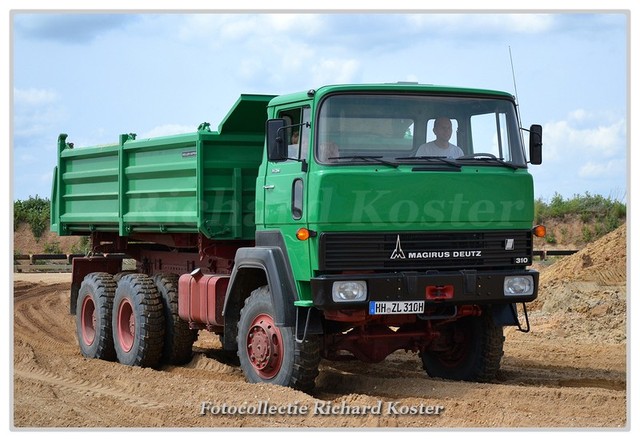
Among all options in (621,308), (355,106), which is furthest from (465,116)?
(621,308)

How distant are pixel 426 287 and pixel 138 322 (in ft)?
15.2

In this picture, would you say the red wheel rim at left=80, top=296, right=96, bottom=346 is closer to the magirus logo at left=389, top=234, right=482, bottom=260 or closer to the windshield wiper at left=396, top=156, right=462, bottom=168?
the magirus logo at left=389, top=234, right=482, bottom=260

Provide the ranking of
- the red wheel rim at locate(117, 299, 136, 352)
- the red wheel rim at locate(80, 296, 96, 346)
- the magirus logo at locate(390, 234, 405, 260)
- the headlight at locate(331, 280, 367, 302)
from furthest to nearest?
1. the red wheel rim at locate(80, 296, 96, 346)
2. the red wheel rim at locate(117, 299, 136, 352)
3. the magirus logo at locate(390, 234, 405, 260)
4. the headlight at locate(331, 280, 367, 302)

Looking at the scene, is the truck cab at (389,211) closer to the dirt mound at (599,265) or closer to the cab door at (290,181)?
the cab door at (290,181)

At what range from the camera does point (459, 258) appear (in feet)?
32.8

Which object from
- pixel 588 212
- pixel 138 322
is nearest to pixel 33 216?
pixel 588 212

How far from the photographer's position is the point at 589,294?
17.8m

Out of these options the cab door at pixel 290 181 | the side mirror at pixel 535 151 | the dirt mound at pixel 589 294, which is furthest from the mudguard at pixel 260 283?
the dirt mound at pixel 589 294

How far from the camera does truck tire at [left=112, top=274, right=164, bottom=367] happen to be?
12.8m

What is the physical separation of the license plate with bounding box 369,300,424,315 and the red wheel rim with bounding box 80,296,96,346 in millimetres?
6165

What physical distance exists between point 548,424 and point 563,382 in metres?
2.79

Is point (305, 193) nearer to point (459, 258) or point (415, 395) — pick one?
point (459, 258)

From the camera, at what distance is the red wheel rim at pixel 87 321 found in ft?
47.4

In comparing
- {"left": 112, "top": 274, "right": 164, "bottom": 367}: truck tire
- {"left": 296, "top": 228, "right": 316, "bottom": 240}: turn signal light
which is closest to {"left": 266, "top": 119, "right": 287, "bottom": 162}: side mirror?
{"left": 296, "top": 228, "right": 316, "bottom": 240}: turn signal light
